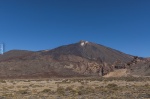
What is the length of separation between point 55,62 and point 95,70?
2174 cm

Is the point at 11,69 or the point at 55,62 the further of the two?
the point at 55,62

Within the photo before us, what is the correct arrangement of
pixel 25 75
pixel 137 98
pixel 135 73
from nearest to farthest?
1. pixel 137 98
2. pixel 135 73
3. pixel 25 75

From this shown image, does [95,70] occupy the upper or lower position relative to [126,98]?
upper

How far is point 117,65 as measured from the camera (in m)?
169

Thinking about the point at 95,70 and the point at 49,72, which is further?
the point at 95,70

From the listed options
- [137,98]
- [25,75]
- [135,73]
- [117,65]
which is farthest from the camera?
[117,65]

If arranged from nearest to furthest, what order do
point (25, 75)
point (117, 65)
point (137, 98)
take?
point (137, 98) < point (25, 75) < point (117, 65)

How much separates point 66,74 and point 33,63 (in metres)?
19.7

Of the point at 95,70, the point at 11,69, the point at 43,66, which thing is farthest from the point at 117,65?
the point at 11,69

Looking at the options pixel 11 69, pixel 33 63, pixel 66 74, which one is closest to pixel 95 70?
pixel 66 74

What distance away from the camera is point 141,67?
14062 cm

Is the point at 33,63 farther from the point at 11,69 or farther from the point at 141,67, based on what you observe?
the point at 141,67

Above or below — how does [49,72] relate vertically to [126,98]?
above

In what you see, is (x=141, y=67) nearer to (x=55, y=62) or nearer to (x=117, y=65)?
(x=117, y=65)
